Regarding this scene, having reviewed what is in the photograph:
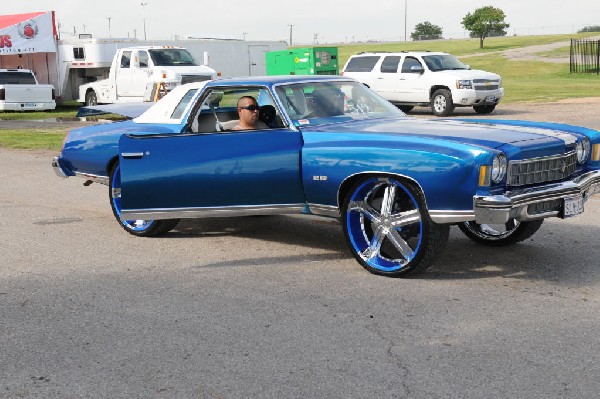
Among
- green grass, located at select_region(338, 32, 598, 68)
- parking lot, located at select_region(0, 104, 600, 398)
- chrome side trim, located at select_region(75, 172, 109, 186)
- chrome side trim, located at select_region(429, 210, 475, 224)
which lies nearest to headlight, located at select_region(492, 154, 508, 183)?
chrome side trim, located at select_region(429, 210, 475, 224)

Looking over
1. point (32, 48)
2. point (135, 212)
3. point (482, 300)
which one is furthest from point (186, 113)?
point (32, 48)

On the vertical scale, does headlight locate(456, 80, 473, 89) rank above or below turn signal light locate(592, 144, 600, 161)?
below

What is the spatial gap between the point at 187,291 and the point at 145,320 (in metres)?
0.73

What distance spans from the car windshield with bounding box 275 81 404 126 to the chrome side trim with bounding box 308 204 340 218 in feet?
2.36

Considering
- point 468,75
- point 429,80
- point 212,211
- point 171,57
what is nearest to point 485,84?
point 468,75

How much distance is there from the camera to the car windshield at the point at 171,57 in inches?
1065

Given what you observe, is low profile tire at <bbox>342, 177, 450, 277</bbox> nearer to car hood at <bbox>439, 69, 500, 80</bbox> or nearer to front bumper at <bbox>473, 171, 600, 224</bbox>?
front bumper at <bbox>473, 171, 600, 224</bbox>

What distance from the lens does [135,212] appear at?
741 centimetres

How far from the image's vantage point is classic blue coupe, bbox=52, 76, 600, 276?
6105mm

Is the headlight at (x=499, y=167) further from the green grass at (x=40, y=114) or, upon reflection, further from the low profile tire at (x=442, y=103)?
the green grass at (x=40, y=114)

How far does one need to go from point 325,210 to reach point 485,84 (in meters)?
17.8

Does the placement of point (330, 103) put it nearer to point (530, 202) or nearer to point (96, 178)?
point (530, 202)

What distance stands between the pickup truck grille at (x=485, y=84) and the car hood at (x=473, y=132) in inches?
654

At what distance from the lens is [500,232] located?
297 inches
